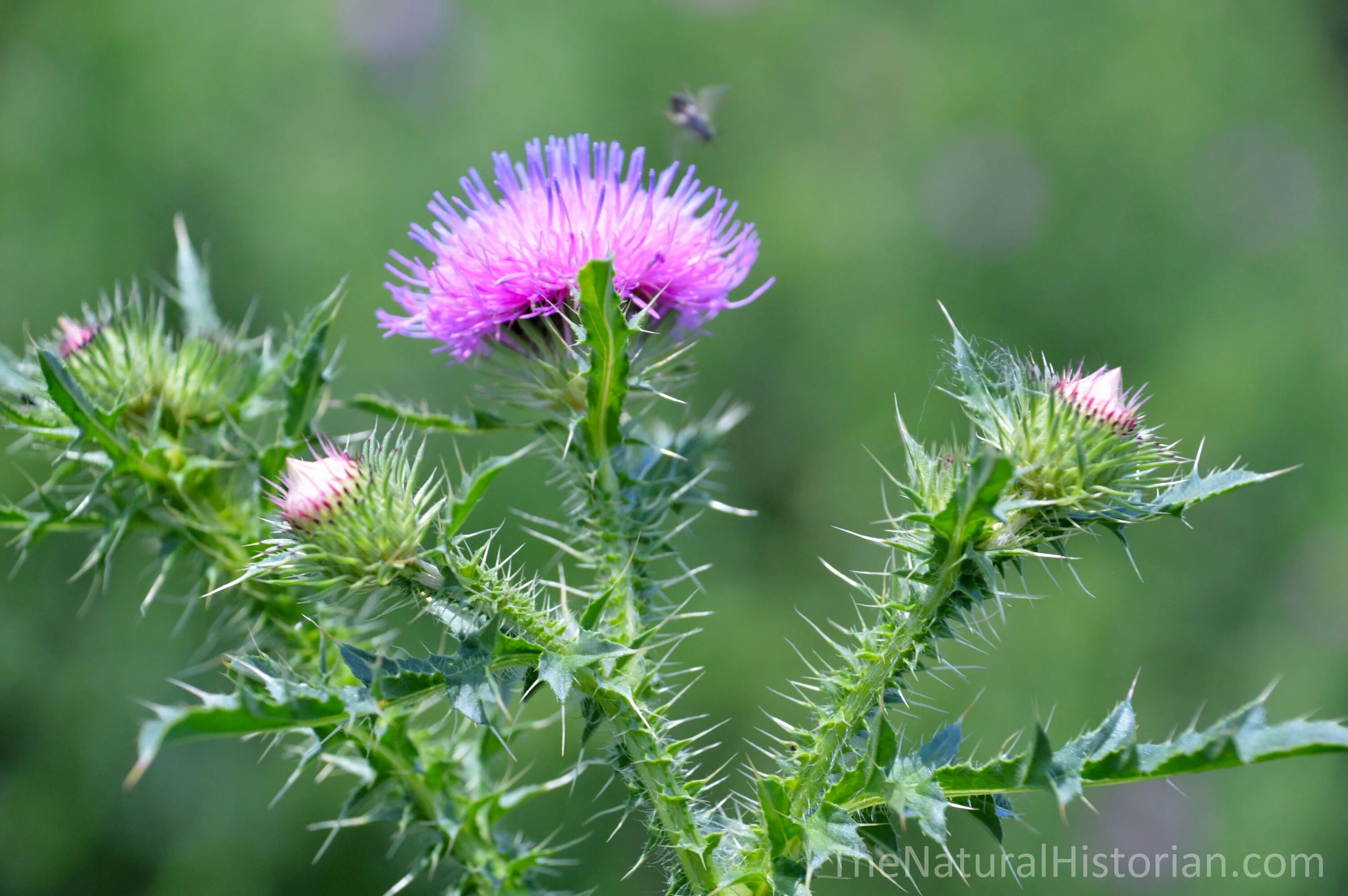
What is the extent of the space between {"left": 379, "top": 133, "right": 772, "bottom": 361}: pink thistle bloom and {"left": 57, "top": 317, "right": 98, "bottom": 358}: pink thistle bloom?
0.86 metres

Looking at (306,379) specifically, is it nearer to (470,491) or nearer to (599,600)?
(470,491)

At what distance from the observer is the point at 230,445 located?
2791mm

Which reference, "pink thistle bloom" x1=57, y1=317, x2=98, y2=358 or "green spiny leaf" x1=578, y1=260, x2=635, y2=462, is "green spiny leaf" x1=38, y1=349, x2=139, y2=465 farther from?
"green spiny leaf" x1=578, y1=260, x2=635, y2=462

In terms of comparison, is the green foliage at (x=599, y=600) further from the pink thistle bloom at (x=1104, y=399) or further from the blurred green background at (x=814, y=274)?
the blurred green background at (x=814, y=274)

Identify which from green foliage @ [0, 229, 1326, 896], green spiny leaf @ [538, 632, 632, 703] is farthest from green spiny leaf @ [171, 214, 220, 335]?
green spiny leaf @ [538, 632, 632, 703]

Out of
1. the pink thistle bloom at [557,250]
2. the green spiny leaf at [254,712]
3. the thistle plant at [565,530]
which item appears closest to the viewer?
the green spiny leaf at [254,712]

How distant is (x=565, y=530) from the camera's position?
2.33 meters

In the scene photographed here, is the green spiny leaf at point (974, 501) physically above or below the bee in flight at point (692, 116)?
below

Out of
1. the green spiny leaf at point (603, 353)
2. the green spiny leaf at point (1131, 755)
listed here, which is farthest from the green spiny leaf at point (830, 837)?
the green spiny leaf at point (603, 353)

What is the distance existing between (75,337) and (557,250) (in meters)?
1.46

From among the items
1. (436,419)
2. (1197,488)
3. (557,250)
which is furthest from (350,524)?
(1197,488)

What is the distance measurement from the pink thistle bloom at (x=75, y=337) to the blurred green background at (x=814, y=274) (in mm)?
3193

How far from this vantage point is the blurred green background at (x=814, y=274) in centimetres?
554

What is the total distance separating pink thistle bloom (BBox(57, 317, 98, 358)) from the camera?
275cm
